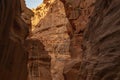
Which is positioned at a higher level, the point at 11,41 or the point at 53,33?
the point at 53,33

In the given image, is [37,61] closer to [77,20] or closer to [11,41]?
[77,20]

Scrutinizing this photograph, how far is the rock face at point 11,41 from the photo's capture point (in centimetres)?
895

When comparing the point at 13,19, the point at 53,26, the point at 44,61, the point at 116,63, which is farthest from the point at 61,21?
the point at 116,63

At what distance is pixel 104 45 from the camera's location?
274 inches

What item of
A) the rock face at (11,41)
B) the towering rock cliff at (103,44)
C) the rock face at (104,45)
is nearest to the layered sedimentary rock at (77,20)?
the rock face at (11,41)

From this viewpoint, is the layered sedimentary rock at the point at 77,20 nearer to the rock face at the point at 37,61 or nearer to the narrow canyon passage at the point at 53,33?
the rock face at the point at 37,61

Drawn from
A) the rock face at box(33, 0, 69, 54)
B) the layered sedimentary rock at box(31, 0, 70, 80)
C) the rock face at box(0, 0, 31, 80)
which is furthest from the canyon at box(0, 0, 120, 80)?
the rock face at box(33, 0, 69, 54)

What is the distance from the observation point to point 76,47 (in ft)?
61.3

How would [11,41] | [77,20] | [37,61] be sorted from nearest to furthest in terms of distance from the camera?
[11,41], [77,20], [37,61]

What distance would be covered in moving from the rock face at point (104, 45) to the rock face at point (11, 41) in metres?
2.44

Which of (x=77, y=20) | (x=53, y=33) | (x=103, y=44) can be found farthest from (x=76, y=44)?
(x=53, y=33)

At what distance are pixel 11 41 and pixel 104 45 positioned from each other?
3.55 m

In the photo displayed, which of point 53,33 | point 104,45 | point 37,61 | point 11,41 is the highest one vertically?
point 53,33

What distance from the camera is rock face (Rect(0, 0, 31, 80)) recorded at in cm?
895
